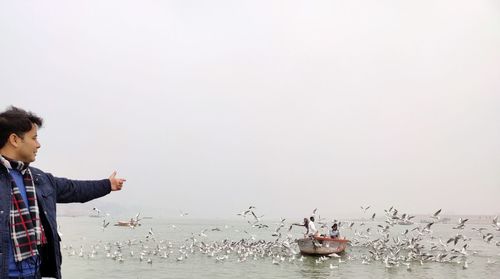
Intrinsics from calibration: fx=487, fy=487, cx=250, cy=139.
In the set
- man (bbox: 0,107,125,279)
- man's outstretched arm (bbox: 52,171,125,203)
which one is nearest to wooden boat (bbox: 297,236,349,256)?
man's outstretched arm (bbox: 52,171,125,203)

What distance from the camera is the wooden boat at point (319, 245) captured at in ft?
94.5

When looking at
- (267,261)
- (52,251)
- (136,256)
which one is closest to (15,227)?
(52,251)

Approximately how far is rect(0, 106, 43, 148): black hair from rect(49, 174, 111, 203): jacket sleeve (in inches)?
20.1

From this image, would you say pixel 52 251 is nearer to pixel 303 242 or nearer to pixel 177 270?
pixel 177 270

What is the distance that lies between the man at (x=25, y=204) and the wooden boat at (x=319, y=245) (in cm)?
2576

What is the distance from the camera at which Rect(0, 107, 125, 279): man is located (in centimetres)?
342

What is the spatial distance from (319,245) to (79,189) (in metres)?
26.2

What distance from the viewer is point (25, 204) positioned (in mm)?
3578

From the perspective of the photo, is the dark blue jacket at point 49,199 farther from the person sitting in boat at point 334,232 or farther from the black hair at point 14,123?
the person sitting in boat at point 334,232

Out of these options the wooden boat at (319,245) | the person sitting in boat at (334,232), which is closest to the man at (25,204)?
the wooden boat at (319,245)

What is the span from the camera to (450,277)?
23.8m

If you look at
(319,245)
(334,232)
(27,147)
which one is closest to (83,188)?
(27,147)

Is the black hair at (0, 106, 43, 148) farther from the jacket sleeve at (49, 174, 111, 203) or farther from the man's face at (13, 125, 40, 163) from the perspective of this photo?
the jacket sleeve at (49, 174, 111, 203)

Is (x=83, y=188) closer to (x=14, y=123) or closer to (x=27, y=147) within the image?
(x=27, y=147)
